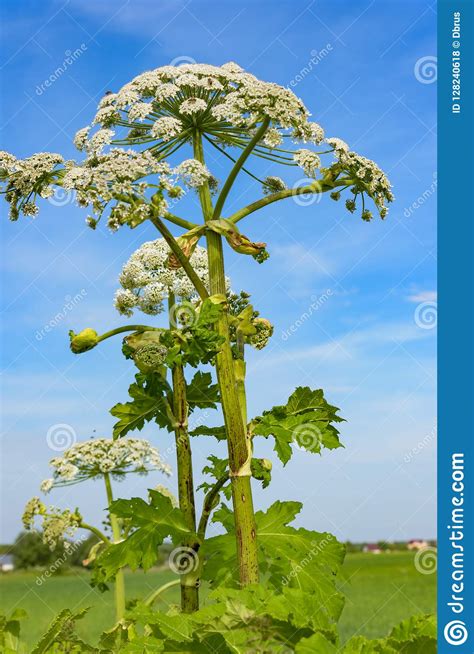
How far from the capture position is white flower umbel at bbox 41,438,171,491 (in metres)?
6.92

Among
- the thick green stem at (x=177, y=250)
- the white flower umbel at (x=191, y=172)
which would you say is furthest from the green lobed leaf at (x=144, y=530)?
the white flower umbel at (x=191, y=172)

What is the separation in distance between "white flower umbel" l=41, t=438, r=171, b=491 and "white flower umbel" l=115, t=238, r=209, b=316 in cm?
171

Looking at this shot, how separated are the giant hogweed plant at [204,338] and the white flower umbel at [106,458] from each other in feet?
5.25

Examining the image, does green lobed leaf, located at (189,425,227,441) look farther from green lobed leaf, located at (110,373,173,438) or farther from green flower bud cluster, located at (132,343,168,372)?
green flower bud cluster, located at (132,343,168,372)

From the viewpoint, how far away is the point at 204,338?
4.44 meters

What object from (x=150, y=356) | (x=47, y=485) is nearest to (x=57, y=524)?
(x=47, y=485)

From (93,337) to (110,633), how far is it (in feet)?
6.52

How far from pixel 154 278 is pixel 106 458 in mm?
2032

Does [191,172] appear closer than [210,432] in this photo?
Yes

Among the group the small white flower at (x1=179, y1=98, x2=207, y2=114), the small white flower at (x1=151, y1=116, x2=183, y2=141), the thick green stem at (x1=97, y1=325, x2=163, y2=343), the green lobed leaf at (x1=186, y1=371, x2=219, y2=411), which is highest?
the small white flower at (x1=179, y1=98, x2=207, y2=114)

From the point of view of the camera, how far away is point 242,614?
3791mm

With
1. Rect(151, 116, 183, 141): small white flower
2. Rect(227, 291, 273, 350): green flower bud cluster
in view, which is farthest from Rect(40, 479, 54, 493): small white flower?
Rect(151, 116, 183, 141): small white flower

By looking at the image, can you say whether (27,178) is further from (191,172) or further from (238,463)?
(238,463)

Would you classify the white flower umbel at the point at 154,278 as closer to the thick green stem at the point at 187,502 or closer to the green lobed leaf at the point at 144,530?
the thick green stem at the point at 187,502
